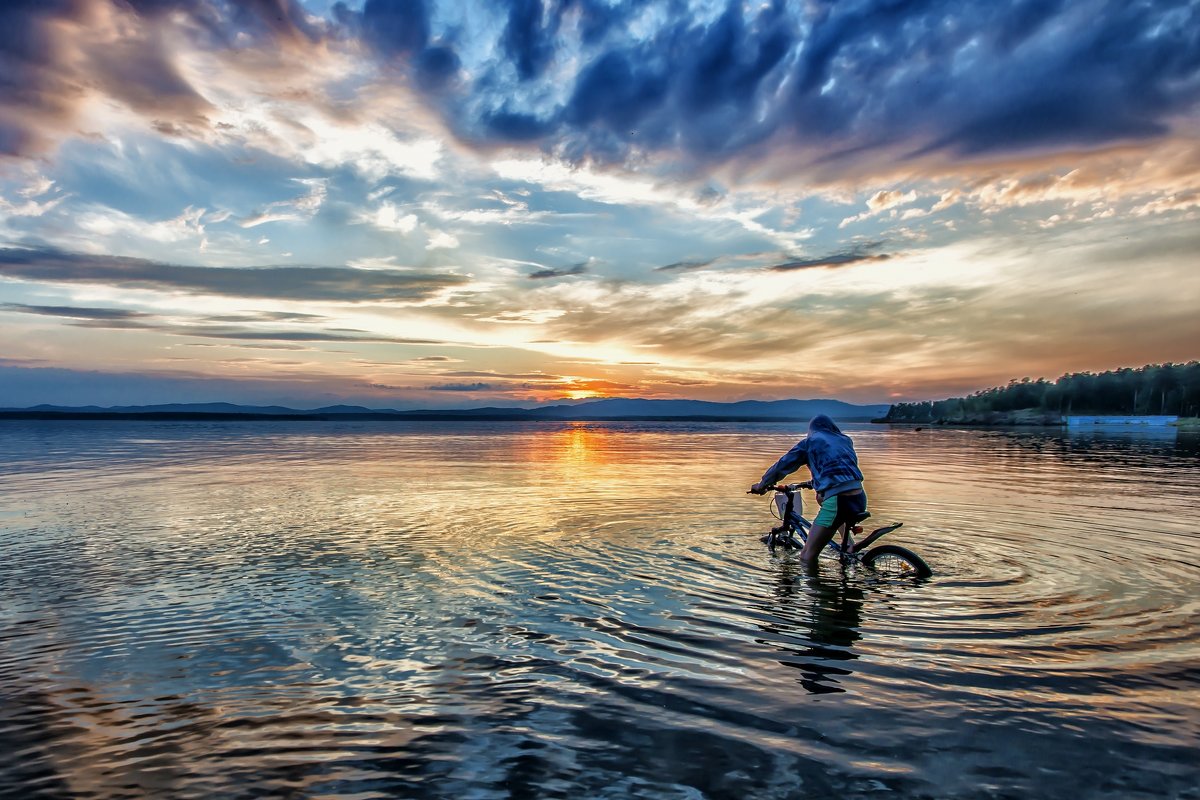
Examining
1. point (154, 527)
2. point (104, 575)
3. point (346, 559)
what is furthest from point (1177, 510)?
point (154, 527)

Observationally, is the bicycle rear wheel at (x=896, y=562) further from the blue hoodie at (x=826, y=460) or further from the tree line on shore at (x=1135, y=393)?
the tree line on shore at (x=1135, y=393)

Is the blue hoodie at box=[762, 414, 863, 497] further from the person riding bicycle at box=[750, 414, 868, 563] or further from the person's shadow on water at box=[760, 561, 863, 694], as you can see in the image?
the person's shadow on water at box=[760, 561, 863, 694]

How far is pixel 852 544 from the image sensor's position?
40.3 feet

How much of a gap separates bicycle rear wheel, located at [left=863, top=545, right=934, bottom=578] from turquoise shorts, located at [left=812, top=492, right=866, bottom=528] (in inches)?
27.7

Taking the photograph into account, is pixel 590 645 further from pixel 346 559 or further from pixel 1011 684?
pixel 346 559

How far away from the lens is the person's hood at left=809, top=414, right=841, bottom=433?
11.9 metres

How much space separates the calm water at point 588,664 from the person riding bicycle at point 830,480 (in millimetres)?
759

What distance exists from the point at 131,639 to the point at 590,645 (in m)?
5.68

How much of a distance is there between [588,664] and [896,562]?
272 inches

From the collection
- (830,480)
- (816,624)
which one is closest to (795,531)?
(830,480)

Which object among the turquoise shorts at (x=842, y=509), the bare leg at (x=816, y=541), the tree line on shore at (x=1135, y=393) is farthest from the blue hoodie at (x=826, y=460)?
the tree line on shore at (x=1135, y=393)

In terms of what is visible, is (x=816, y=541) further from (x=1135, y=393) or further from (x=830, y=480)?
(x=1135, y=393)

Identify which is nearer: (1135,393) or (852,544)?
(852,544)

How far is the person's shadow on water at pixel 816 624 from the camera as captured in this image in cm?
708
